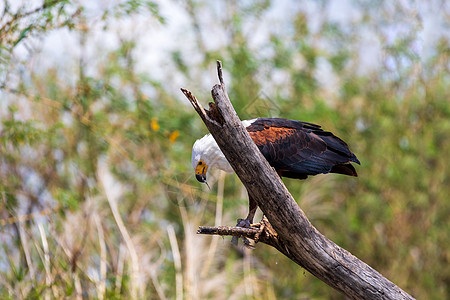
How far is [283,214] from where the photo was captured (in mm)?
3053

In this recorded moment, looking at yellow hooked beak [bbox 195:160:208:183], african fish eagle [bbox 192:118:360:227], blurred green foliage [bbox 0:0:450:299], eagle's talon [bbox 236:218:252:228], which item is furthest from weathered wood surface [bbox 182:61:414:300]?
blurred green foliage [bbox 0:0:450:299]

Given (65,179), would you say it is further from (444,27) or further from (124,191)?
(444,27)

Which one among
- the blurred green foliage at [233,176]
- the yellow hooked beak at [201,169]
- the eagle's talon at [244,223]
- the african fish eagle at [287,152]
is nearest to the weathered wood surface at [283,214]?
the eagle's talon at [244,223]

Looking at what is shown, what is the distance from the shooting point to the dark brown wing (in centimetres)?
394

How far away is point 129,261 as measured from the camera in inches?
237

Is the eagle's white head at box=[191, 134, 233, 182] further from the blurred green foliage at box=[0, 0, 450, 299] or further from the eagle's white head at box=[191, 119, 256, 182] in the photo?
the blurred green foliage at box=[0, 0, 450, 299]

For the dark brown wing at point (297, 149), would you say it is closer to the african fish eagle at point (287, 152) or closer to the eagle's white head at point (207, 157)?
the african fish eagle at point (287, 152)

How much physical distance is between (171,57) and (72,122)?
218 centimetres

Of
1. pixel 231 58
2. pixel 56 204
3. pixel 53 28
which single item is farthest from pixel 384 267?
pixel 53 28

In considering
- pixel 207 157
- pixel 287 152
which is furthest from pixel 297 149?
pixel 207 157

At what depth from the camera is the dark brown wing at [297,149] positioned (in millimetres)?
3938

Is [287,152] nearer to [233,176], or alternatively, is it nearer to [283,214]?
[283,214]

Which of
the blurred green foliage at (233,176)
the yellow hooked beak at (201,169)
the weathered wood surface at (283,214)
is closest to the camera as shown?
the weathered wood surface at (283,214)

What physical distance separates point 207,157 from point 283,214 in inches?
36.3
